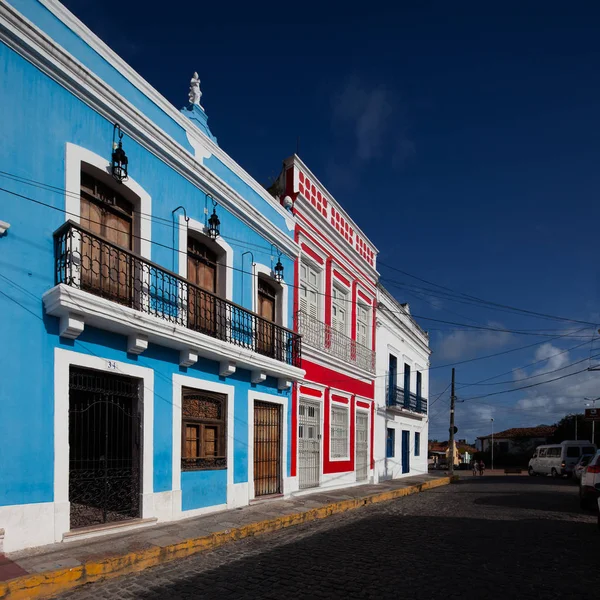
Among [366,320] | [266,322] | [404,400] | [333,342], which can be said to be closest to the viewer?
[266,322]

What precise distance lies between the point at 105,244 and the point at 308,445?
819 centimetres

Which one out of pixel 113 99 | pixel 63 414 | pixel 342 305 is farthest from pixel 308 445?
pixel 113 99

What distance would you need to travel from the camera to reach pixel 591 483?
450 inches

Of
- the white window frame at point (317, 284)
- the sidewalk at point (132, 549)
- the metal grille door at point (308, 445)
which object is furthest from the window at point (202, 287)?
the metal grille door at point (308, 445)

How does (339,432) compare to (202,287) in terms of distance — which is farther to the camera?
(339,432)

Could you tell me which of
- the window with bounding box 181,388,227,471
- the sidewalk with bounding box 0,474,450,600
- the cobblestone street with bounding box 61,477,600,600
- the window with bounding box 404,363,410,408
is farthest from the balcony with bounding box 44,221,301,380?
the window with bounding box 404,363,410,408

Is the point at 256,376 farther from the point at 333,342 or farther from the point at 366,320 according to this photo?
the point at 366,320

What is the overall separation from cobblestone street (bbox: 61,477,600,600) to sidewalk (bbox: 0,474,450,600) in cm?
17

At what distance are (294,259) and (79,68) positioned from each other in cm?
698

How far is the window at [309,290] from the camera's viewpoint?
1384cm

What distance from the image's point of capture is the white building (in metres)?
18.8

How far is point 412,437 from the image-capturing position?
75.9 ft

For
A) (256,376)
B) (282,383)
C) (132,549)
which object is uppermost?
(256,376)

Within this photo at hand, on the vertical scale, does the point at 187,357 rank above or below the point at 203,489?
above
